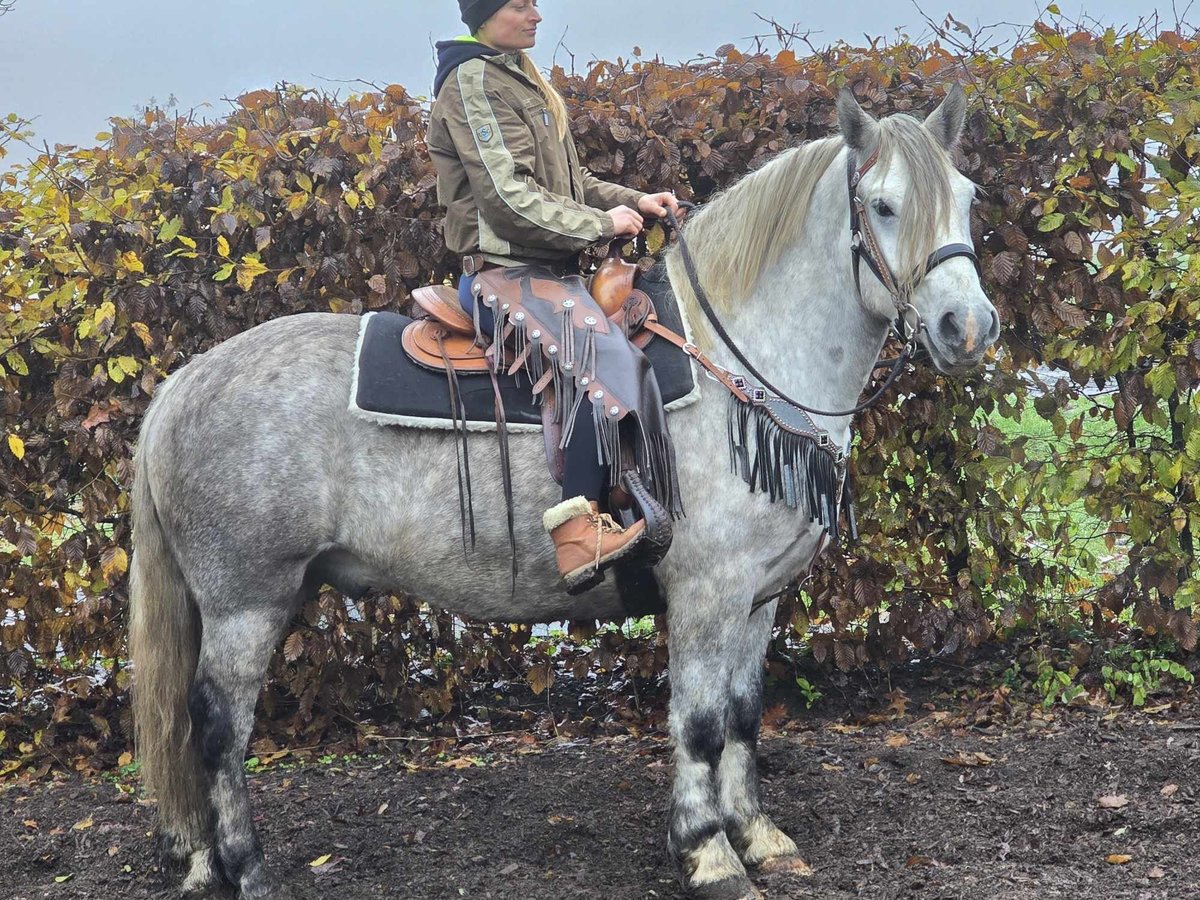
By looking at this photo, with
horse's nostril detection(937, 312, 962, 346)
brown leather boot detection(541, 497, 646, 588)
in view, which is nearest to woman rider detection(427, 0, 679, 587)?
brown leather boot detection(541, 497, 646, 588)

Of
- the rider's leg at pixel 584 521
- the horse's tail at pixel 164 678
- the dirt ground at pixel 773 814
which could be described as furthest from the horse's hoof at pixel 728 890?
the horse's tail at pixel 164 678

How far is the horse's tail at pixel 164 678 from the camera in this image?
3.83 meters

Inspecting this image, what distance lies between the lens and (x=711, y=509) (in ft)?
11.8

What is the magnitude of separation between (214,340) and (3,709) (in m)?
2.06

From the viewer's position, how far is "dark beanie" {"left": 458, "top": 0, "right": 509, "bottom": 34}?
3.63m

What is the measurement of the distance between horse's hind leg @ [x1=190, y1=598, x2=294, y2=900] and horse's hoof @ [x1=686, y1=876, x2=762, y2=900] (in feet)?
4.39

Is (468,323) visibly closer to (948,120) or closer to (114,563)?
(948,120)

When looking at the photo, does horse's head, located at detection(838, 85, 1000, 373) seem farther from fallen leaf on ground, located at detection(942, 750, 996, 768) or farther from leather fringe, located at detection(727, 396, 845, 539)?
fallen leaf on ground, located at detection(942, 750, 996, 768)

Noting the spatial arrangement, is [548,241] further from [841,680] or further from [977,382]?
[841,680]

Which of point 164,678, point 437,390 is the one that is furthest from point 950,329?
point 164,678

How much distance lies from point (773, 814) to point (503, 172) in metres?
2.49

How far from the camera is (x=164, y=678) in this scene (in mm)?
3838

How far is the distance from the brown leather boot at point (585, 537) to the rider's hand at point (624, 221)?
865 millimetres

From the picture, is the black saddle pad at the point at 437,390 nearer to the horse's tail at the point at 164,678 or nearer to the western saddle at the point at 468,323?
the western saddle at the point at 468,323
